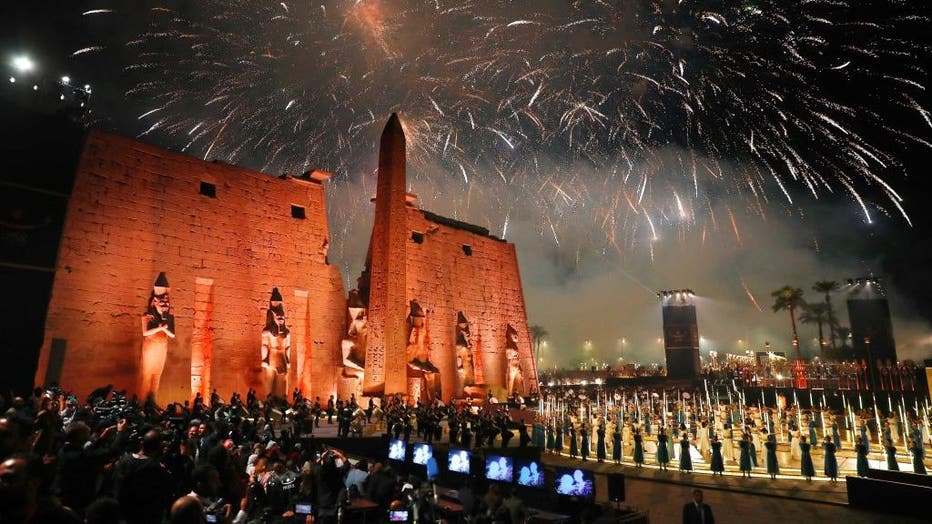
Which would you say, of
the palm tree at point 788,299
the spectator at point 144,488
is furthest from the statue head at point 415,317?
the palm tree at point 788,299

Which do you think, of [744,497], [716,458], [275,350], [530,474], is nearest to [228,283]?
[275,350]

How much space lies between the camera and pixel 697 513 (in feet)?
19.2

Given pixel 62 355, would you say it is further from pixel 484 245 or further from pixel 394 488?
pixel 484 245

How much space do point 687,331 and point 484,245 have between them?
2145 cm

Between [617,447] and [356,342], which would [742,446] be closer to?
[617,447]

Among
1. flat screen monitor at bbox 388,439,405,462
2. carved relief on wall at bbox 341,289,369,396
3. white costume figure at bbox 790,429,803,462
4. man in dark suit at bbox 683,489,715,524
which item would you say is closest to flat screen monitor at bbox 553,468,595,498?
man in dark suit at bbox 683,489,715,524

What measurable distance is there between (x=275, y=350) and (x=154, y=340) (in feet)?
13.4

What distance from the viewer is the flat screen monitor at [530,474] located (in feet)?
22.7

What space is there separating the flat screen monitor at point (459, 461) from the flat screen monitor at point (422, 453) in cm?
34

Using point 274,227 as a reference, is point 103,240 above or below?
below

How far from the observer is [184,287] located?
1912 centimetres

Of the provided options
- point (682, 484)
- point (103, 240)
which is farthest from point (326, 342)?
point (682, 484)

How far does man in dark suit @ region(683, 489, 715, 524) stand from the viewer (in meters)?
5.84

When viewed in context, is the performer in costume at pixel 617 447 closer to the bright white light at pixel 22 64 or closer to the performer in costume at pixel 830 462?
the performer in costume at pixel 830 462
